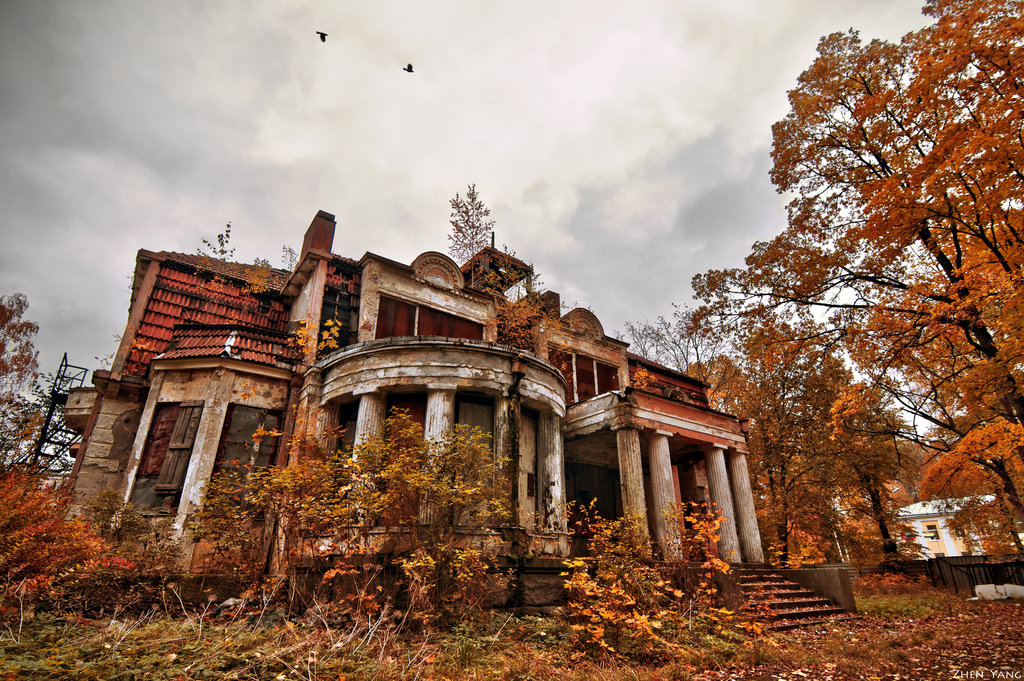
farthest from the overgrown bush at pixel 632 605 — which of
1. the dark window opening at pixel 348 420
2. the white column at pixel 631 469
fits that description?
the dark window opening at pixel 348 420

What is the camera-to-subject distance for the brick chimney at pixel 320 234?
15.4 metres

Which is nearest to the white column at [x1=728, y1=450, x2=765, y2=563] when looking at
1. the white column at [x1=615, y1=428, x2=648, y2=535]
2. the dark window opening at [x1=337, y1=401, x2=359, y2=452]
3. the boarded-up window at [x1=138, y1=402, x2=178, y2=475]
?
the white column at [x1=615, y1=428, x2=648, y2=535]

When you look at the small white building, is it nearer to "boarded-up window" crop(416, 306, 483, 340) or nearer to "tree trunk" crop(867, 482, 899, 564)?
"tree trunk" crop(867, 482, 899, 564)

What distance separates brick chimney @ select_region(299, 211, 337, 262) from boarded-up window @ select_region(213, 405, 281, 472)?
5.09 meters

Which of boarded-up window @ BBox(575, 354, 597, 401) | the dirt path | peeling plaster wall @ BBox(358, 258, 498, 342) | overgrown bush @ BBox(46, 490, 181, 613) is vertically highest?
peeling plaster wall @ BBox(358, 258, 498, 342)

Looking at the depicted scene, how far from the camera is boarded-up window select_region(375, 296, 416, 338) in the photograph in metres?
14.3

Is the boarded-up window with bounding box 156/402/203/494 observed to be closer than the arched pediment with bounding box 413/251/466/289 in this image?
Yes

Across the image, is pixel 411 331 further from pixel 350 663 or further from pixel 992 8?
pixel 992 8

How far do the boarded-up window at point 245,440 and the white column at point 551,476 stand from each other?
6652 millimetres

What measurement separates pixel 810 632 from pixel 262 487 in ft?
36.9

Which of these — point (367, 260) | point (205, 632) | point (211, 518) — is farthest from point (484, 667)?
point (367, 260)

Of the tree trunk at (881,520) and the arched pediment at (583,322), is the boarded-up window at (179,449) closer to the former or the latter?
the arched pediment at (583,322)

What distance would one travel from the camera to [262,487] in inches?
349

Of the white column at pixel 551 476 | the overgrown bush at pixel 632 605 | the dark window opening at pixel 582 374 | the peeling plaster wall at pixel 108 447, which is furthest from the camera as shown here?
the dark window opening at pixel 582 374
